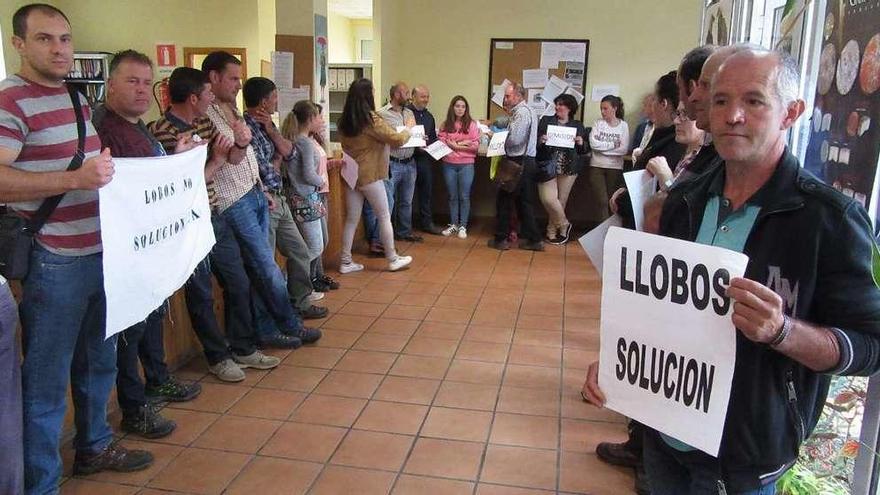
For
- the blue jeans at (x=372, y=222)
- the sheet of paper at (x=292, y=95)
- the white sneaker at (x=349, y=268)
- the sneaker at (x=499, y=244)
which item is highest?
the sheet of paper at (x=292, y=95)

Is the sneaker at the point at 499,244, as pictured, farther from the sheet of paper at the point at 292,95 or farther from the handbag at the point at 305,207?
the handbag at the point at 305,207

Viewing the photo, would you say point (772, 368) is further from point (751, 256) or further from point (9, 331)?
point (9, 331)

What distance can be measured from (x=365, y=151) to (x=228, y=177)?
2.08m

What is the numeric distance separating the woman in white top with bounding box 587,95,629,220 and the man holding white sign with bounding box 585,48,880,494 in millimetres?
5363

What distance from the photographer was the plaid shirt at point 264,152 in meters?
3.43

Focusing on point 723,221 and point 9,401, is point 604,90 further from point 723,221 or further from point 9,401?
point 9,401

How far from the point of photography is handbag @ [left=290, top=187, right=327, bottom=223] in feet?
13.4

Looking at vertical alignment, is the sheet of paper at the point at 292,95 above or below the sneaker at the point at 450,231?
above

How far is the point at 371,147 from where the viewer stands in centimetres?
505

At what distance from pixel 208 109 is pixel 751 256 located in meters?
2.50

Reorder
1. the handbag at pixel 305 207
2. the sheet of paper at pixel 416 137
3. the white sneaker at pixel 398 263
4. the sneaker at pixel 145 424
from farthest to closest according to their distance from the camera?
the sheet of paper at pixel 416 137
the white sneaker at pixel 398 263
the handbag at pixel 305 207
the sneaker at pixel 145 424

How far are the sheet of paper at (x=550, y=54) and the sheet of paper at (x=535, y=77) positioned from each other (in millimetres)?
75

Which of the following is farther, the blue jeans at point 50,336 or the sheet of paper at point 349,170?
the sheet of paper at point 349,170

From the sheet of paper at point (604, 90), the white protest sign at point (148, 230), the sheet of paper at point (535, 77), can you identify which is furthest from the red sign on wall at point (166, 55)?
the white protest sign at point (148, 230)
